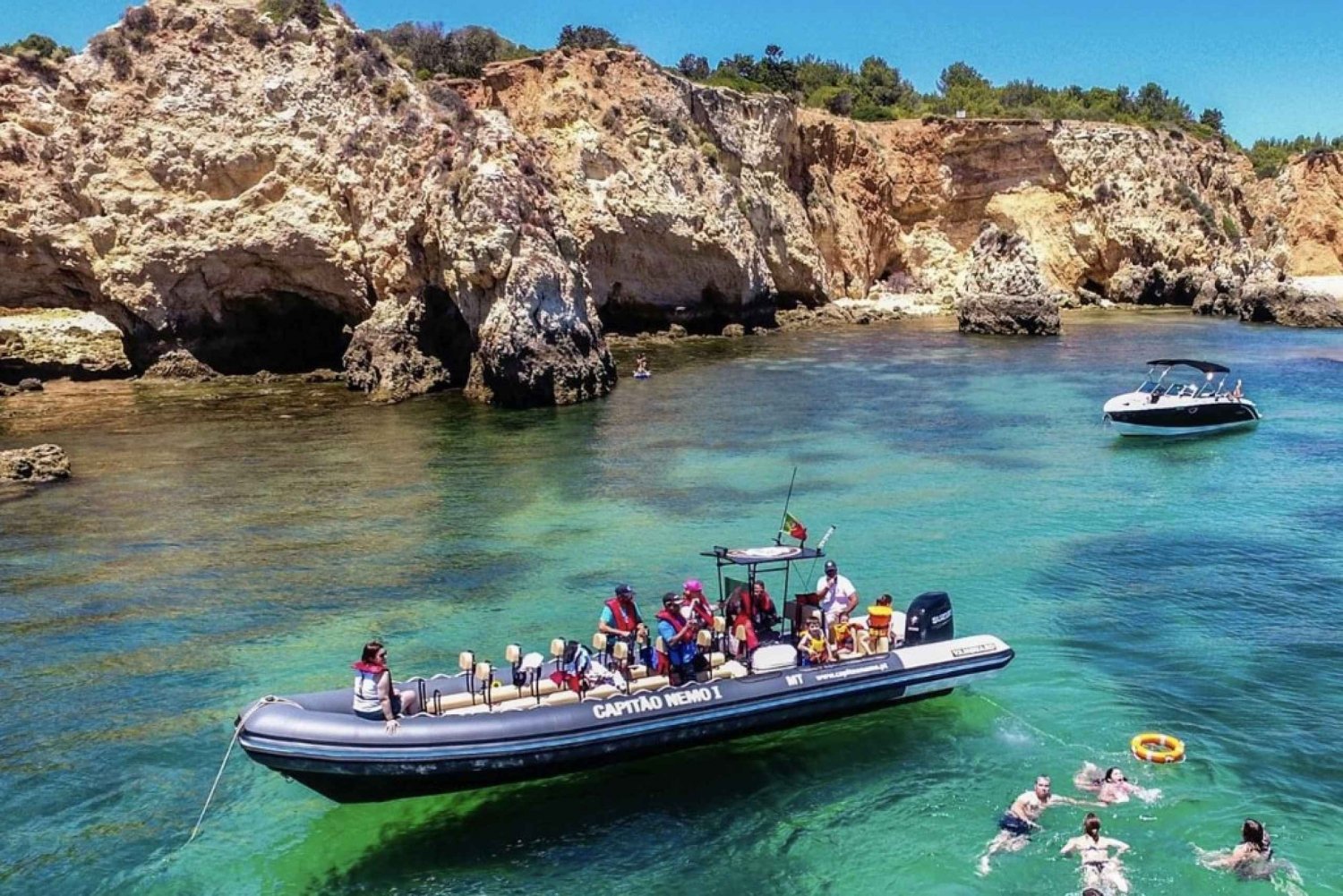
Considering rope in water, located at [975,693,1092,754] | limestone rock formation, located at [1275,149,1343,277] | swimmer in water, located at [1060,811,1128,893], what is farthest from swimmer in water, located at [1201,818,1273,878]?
limestone rock formation, located at [1275,149,1343,277]

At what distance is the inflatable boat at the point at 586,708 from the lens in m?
10.5

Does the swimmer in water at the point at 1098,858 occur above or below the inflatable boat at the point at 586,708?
below

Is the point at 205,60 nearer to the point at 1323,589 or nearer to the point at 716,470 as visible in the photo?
the point at 716,470

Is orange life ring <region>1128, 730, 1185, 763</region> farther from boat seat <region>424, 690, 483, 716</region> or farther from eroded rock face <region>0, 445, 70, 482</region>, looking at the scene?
eroded rock face <region>0, 445, 70, 482</region>

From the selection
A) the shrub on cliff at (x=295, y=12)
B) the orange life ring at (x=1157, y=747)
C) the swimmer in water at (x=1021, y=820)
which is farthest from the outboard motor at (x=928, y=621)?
the shrub on cliff at (x=295, y=12)

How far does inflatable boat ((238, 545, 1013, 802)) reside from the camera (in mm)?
10539

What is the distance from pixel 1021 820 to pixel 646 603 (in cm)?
733

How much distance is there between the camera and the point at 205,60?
127ft

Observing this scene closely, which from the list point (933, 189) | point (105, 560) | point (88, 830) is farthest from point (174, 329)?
point (933, 189)

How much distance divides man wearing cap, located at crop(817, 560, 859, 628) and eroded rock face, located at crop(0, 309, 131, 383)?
3535cm

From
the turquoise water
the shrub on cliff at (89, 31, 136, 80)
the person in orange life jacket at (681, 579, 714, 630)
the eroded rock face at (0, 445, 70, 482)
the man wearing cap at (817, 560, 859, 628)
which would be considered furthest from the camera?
the shrub on cliff at (89, 31, 136, 80)

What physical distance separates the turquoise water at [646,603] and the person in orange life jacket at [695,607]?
60.5 inches

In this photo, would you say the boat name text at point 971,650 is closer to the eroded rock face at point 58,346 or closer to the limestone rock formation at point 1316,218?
the eroded rock face at point 58,346

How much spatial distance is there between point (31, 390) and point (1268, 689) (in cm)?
3894
